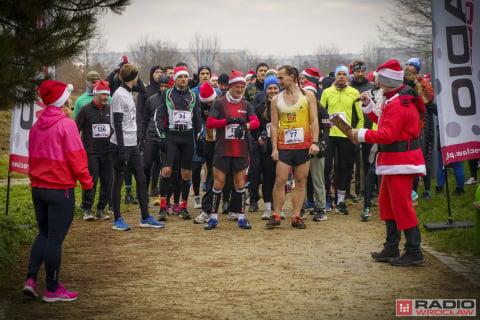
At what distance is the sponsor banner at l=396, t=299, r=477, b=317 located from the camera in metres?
5.56

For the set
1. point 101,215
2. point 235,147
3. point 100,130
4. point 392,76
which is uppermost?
point 392,76

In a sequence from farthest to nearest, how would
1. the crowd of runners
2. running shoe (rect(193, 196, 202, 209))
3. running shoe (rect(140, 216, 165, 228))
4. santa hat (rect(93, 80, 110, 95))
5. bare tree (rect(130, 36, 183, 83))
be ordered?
bare tree (rect(130, 36, 183, 83)), running shoe (rect(193, 196, 202, 209)), santa hat (rect(93, 80, 110, 95)), running shoe (rect(140, 216, 165, 228)), the crowd of runners

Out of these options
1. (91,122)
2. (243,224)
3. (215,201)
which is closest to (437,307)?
(243,224)

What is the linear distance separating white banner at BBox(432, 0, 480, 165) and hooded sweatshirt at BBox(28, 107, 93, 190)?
522 centimetres

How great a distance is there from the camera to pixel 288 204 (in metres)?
12.7

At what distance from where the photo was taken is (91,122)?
10609 millimetres

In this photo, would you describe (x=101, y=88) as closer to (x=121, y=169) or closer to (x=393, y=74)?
(x=121, y=169)

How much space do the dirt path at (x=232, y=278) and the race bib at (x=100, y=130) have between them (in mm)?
1720

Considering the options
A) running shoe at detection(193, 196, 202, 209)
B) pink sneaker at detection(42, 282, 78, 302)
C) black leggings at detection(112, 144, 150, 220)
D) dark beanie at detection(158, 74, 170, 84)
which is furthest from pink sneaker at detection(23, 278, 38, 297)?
dark beanie at detection(158, 74, 170, 84)

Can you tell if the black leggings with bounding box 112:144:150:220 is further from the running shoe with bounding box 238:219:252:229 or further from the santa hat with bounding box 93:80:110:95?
the running shoe with bounding box 238:219:252:229

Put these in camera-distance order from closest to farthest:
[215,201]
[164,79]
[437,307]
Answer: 1. [437,307]
2. [215,201]
3. [164,79]

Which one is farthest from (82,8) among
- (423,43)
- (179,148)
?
(423,43)

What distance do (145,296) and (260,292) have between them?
114 centimetres

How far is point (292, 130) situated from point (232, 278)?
11.5ft
